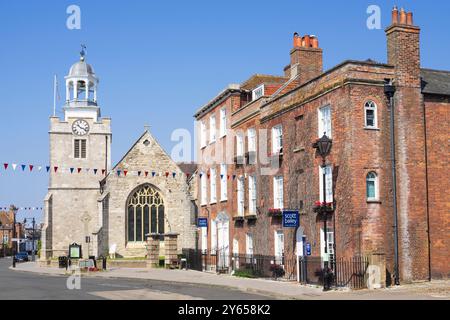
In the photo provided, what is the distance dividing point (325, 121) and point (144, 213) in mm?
31440

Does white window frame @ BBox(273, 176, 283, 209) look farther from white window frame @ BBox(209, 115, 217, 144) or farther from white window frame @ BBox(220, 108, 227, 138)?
white window frame @ BBox(209, 115, 217, 144)

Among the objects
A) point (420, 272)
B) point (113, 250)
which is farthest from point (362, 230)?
point (113, 250)

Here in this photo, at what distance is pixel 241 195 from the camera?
35188 millimetres

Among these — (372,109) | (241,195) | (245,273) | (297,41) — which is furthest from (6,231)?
(372,109)

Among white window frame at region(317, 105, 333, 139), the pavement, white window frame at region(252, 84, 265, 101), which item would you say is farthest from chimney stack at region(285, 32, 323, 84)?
the pavement

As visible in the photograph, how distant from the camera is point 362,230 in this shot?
23828mm

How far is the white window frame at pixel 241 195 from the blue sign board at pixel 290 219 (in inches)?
306

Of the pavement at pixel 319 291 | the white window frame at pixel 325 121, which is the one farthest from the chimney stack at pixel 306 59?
the pavement at pixel 319 291

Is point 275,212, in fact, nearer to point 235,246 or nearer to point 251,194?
point 251,194

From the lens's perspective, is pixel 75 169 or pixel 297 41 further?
pixel 75 169

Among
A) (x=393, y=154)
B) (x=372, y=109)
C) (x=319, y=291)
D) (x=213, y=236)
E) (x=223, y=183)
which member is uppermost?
(x=372, y=109)

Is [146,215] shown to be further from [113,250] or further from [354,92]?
[354,92]
